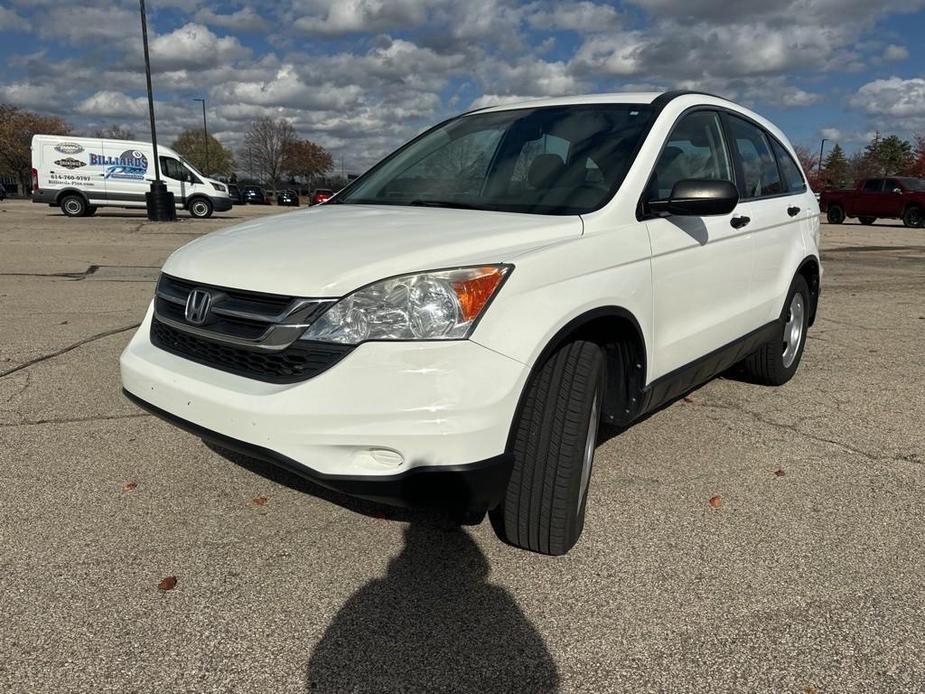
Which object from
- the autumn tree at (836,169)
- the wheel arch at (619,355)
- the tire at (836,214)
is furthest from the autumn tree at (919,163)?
the wheel arch at (619,355)

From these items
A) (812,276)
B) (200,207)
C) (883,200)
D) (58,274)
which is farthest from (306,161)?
(812,276)

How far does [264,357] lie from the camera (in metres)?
2.39

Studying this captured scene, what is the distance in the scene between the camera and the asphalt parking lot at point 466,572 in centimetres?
212

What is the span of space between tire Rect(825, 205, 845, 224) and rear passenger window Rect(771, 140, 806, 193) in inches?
979

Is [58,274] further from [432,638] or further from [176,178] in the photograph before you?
[176,178]

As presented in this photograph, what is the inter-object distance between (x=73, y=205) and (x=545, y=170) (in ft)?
79.8

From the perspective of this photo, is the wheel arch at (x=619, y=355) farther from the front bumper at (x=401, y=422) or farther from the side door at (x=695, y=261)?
the front bumper at (x=401, y=422)

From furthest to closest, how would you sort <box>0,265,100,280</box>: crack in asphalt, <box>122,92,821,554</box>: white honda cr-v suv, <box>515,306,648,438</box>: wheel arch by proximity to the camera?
<box>0,265,100,280</box>: crack in asphalt < <box>515,306,648,438</box>: wheel arch < <box>122,92,821,554</box>: white honda cr-v suv

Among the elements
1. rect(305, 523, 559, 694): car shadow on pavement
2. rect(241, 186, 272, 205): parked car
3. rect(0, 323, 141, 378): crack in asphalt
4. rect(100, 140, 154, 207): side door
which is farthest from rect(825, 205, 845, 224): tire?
rect(241, 186, 272, 205): parked car

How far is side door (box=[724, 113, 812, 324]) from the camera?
13.3 ft

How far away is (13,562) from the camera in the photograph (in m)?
2.63

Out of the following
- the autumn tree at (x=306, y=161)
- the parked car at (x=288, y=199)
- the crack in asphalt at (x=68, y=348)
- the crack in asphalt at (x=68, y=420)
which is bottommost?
the crack in asphalt at (x=68, y=420)

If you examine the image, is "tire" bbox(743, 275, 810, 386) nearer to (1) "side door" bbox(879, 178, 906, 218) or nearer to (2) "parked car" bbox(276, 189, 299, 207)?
(1) "side door" bbox(879, 178, 906, 218)

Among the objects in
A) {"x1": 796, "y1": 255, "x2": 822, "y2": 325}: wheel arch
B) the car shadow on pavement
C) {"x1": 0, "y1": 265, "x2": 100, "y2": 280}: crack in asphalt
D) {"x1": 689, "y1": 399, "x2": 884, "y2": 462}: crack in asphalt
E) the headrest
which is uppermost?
the headrest
